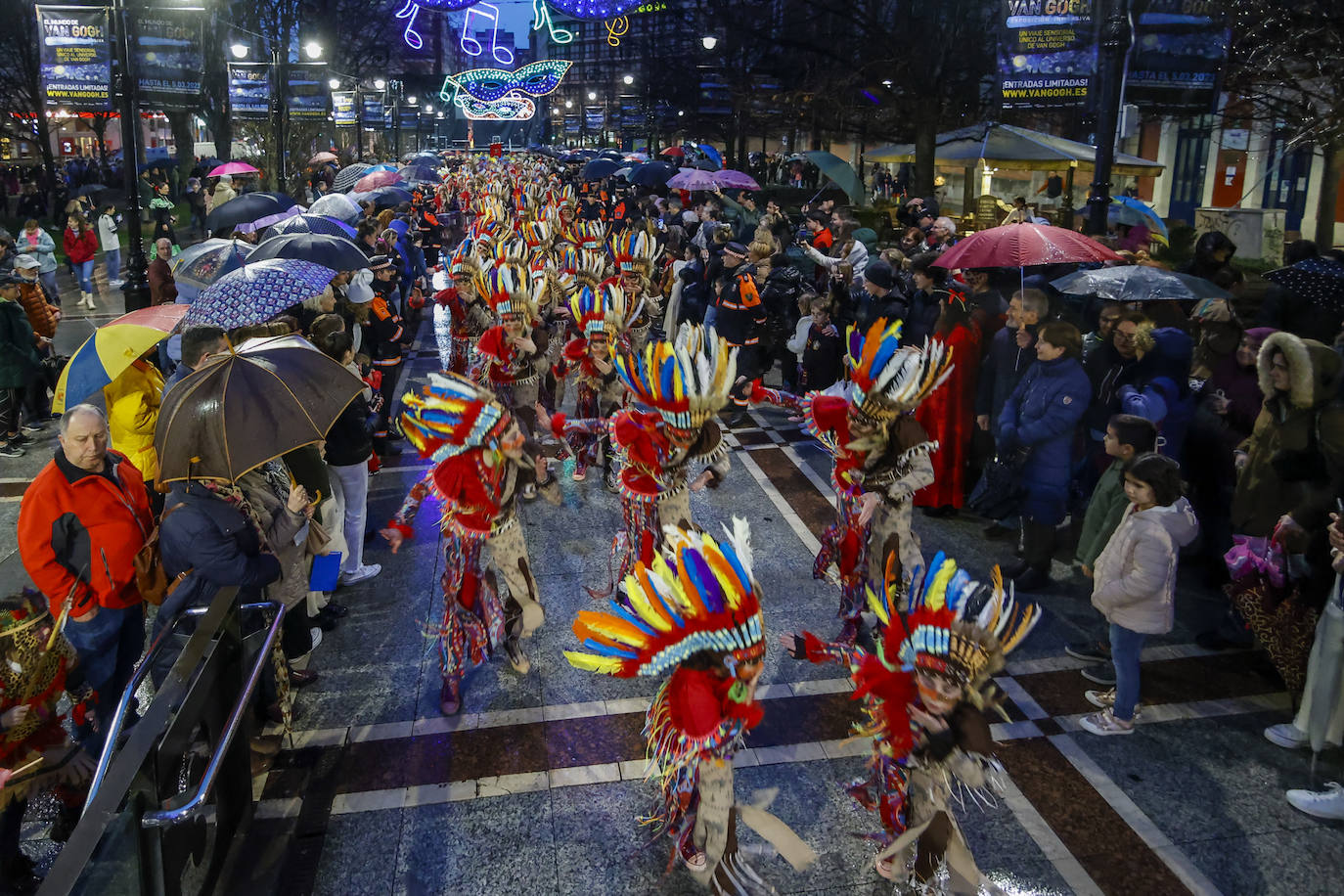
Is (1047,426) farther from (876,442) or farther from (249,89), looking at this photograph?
(249,89)

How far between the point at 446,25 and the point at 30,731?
130 meters

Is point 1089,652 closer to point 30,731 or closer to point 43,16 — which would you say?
point 30,731

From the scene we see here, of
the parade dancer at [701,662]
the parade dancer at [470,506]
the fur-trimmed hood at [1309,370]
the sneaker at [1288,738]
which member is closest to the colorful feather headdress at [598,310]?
the parade dancer at [470,506]

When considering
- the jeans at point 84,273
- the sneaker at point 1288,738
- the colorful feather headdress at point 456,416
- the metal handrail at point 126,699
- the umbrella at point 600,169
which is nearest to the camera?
the metal handrail at point 126,699

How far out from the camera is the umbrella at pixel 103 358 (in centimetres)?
538

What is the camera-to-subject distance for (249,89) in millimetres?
21891

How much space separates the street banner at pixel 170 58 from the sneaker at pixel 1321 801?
17.3m

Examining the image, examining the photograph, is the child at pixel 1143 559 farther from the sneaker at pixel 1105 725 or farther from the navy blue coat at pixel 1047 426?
the navy blue coat at pixel 1047 426

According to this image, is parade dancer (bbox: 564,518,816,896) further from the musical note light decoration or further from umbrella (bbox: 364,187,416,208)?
the musical note light decoration

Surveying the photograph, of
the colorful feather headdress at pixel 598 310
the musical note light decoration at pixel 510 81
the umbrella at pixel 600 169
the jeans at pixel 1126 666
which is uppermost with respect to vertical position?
the musical note light decoration at pixel 510 81

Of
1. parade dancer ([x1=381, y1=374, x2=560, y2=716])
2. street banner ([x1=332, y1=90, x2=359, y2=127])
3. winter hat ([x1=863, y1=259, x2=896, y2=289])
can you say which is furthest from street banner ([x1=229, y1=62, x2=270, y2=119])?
parade dancer ([x1=381, y1=374, x2=560, y2=716])

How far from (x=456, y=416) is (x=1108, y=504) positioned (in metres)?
3.83

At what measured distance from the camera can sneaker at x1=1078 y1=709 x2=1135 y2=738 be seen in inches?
208

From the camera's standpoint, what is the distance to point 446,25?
120 m
